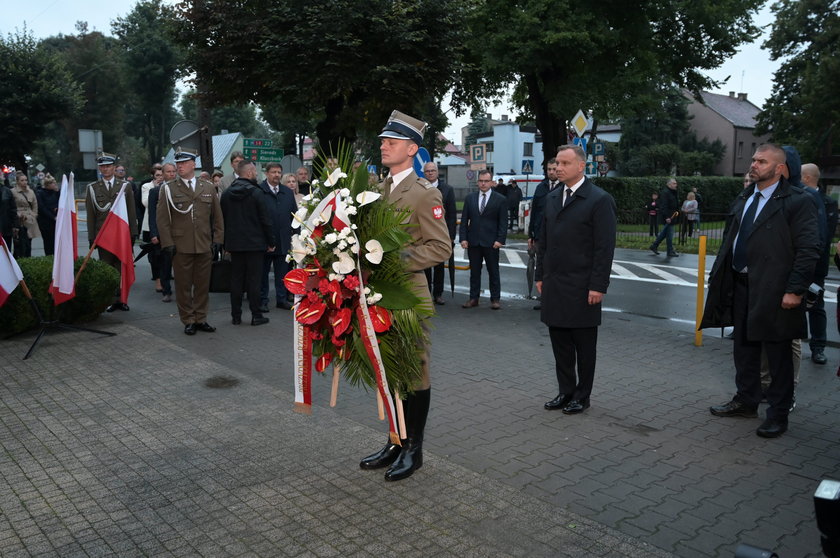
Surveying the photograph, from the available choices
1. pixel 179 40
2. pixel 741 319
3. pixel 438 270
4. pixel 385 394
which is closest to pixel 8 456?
pixel 385 394

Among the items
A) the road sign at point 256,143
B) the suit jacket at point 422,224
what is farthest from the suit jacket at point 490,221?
the road sign at point 256,143

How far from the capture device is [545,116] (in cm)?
2556

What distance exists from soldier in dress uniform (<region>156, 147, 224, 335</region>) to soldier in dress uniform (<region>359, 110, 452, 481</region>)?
4.88 m

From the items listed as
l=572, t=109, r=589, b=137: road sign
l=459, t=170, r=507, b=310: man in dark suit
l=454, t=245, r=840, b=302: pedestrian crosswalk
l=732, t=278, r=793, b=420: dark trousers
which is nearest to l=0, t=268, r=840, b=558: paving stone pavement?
l=732, t=278, r=793, b=420: dark trousers

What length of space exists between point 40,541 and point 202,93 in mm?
12596

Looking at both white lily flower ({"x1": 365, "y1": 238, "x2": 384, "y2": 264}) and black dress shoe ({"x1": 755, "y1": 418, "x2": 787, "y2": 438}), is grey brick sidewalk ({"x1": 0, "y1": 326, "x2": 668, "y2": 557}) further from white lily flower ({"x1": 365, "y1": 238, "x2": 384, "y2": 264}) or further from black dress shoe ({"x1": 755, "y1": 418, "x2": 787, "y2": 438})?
black dress shoe ({"x1": 755, "y1": 418, "x2": 787, "y2": 438})

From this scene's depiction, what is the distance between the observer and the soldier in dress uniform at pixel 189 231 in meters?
8.84

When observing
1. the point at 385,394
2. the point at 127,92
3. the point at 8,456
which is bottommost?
the point at 8,456

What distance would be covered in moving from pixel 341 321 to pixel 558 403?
250 cm

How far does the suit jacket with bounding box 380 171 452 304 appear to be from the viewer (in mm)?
4469

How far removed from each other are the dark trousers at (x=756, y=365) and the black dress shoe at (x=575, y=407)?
121 centimetres

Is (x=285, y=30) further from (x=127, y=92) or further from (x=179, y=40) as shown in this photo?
(x=127, y=92)

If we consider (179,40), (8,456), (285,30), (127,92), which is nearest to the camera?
(8,456)

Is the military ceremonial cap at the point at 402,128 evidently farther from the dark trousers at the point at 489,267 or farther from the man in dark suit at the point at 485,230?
the dark trousers at the point at 489,267
